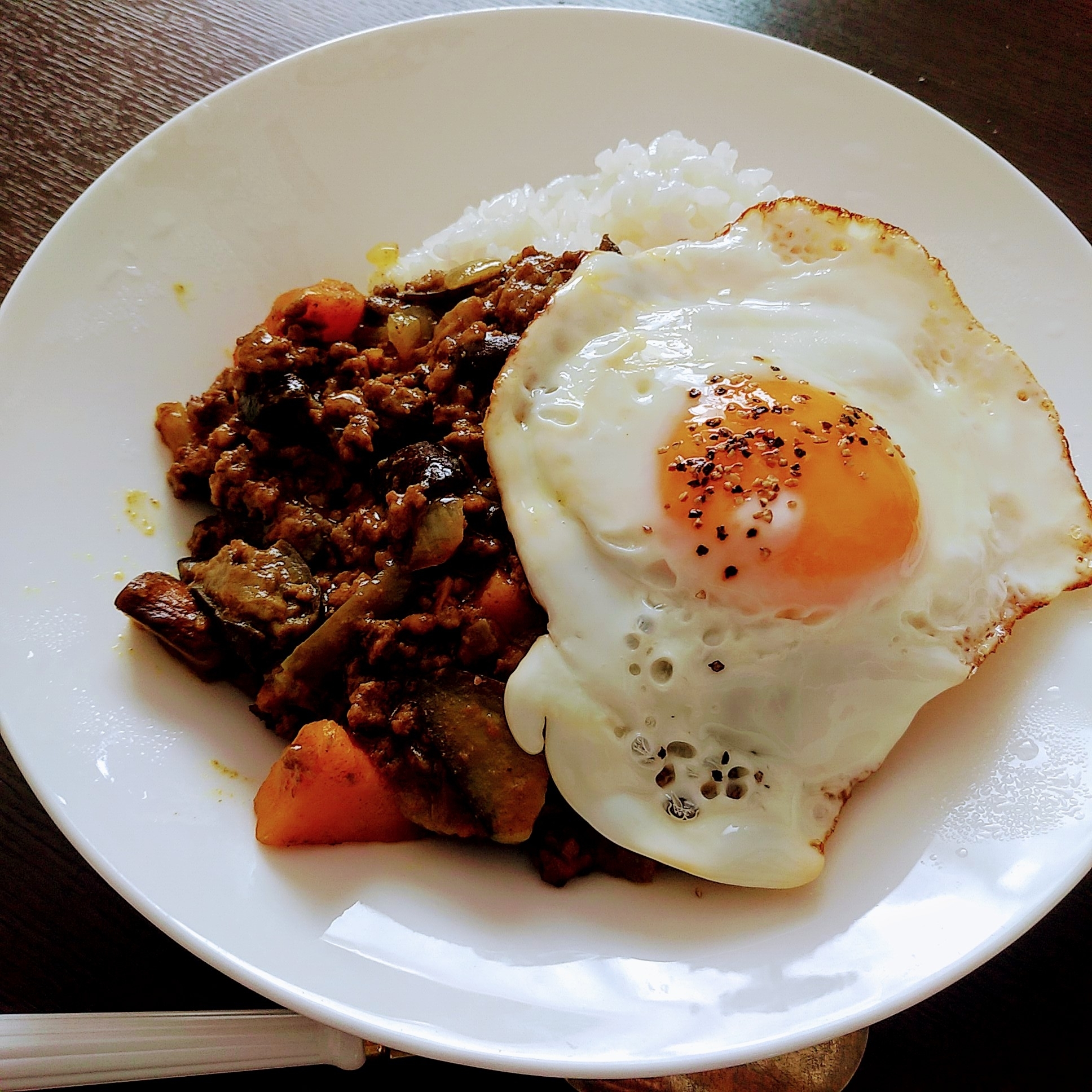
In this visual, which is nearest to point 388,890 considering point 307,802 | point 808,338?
point 307,802

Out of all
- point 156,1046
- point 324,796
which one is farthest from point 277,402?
point 156,1046

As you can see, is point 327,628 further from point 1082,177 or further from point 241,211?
point 1082,177

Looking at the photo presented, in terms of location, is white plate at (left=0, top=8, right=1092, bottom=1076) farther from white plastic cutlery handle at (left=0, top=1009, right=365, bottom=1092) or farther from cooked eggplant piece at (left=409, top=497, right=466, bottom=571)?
cooked eggplant piece at (left=409, top=497, right=466, bottom=571)

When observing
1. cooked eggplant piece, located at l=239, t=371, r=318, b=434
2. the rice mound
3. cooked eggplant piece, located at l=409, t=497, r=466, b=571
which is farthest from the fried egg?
the rice mound

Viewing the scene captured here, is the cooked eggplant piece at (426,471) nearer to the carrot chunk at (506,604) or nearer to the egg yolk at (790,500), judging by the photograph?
the carrot chunk at (506,604)

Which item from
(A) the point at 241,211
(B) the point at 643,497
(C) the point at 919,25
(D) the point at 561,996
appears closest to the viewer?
(D) the point at 561,996

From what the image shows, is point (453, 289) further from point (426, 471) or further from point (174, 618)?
point (174, 618)
